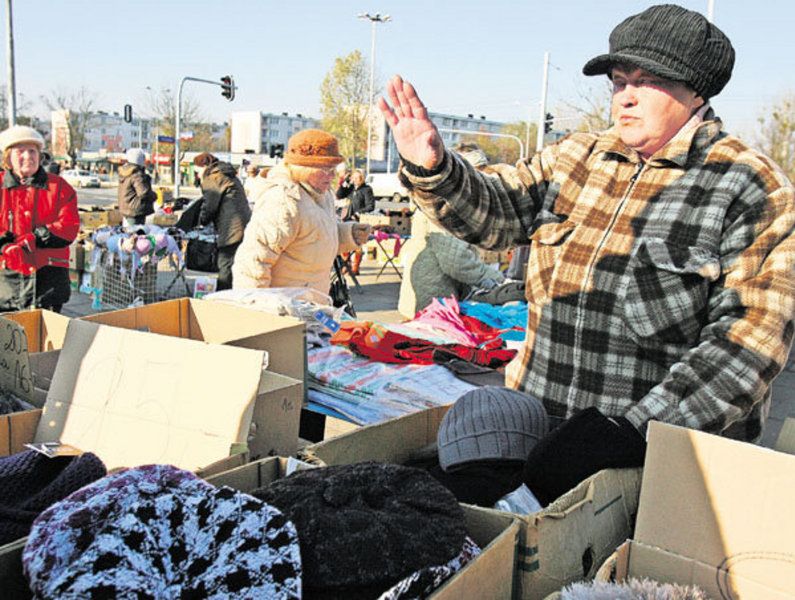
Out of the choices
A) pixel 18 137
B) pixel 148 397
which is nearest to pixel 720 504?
pixel 148 397

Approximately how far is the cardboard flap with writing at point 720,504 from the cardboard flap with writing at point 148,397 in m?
0.89

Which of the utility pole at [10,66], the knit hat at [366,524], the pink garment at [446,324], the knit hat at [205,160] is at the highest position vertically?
the utility pole at [10,66]

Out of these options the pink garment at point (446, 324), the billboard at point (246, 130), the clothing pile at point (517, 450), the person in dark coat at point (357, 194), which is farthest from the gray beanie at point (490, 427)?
the billboard at point (246, 130)

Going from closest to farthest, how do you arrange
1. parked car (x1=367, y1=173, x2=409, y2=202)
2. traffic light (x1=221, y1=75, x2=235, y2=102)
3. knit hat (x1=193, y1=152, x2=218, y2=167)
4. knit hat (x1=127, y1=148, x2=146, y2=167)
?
knit hat (x1=193, y1=152, x2=218, y2=167) → knit hat (x1=127, y1=148, x2=146, y2=167) → traffic light (x1=221, y1=75, x2=235, y2=102) → parked car (x1=367, y1=173, x2=409, y2=202)

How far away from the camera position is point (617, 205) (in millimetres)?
1941

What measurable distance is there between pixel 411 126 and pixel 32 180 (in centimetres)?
393

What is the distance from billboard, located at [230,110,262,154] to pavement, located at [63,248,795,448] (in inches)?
3057

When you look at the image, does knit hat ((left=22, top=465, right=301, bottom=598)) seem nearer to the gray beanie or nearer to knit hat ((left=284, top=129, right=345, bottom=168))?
the gray beanie

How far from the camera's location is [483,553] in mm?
1098

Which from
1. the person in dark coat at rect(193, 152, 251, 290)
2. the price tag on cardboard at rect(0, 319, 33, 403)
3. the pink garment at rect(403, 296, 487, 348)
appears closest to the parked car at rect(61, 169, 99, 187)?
the person in dark coat at rect(193, 152, 251, 290)

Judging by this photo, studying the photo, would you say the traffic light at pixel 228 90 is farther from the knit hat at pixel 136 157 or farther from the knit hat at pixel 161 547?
the knit hat at pixel 161 547

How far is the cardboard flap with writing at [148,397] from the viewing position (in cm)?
174

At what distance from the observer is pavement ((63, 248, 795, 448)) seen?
5.56 m

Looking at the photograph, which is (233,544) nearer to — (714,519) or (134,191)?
(714,519)
